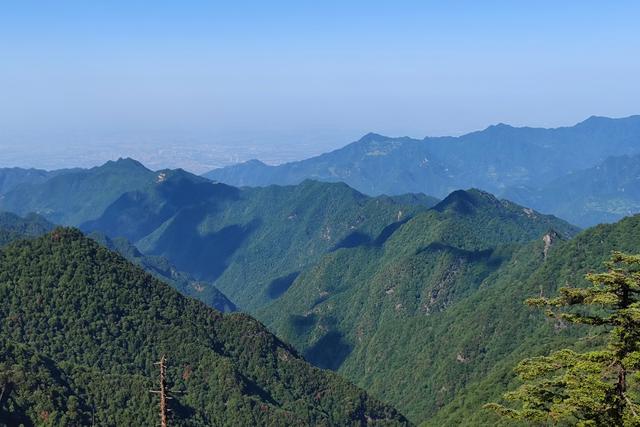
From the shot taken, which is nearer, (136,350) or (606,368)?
(606,368)

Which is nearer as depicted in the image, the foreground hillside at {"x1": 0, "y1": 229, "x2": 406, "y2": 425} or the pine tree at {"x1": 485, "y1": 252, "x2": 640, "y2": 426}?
the pine tree at {"x1": 485, "y1": 252, "x2": 640, "y2": 426}

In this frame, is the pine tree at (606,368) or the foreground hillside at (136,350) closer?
the pine tree at (606,368)

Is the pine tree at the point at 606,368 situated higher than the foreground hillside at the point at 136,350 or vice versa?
the pine tree at the point at 606,368

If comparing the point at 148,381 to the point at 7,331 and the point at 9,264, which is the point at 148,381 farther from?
the point at 9,264

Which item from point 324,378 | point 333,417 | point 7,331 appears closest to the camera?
point 7,331

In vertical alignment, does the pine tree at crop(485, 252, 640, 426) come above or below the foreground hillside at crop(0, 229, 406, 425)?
above

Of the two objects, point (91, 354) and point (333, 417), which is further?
point (333, 417)

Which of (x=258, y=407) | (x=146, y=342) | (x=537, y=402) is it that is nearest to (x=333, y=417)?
(x=258, y=407)

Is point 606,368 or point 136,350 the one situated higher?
point 606,368
